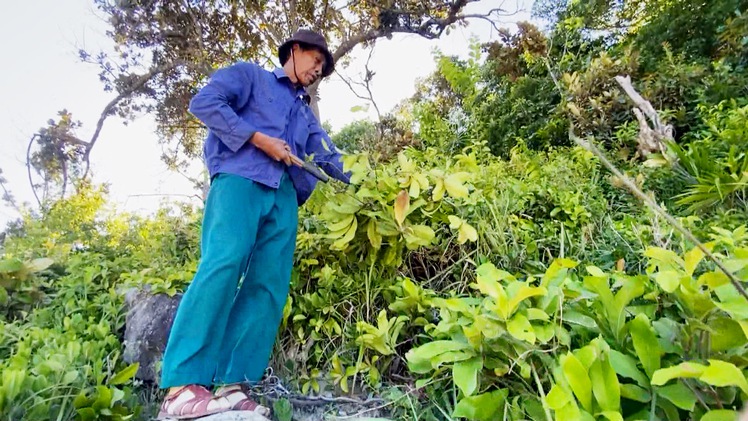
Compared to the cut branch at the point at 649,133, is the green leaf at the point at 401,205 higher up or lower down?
lower down

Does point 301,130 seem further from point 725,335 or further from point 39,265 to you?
point 39,265

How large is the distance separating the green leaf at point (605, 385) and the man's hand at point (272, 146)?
1.26 metres

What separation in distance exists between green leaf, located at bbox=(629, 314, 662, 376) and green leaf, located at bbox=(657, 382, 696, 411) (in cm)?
4

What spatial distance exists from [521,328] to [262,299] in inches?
44.3

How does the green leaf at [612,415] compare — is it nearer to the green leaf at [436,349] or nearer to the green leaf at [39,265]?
the green leaf at [436,349]

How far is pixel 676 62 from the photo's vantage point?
4145 millimetres

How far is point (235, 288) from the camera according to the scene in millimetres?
1601

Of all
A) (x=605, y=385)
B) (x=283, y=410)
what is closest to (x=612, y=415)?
(x=605, y=385)

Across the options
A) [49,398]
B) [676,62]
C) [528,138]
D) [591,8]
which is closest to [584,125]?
[528,138]

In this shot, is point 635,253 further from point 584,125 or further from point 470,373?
point 584,125

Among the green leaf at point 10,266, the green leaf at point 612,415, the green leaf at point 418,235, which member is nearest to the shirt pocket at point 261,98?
the green leaf at point 418,235

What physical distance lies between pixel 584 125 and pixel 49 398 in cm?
415

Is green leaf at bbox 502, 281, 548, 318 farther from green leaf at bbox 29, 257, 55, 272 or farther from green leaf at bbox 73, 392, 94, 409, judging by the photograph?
green leaf at bbox 29, 257, 55, 272

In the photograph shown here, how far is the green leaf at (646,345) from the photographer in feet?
2.73
